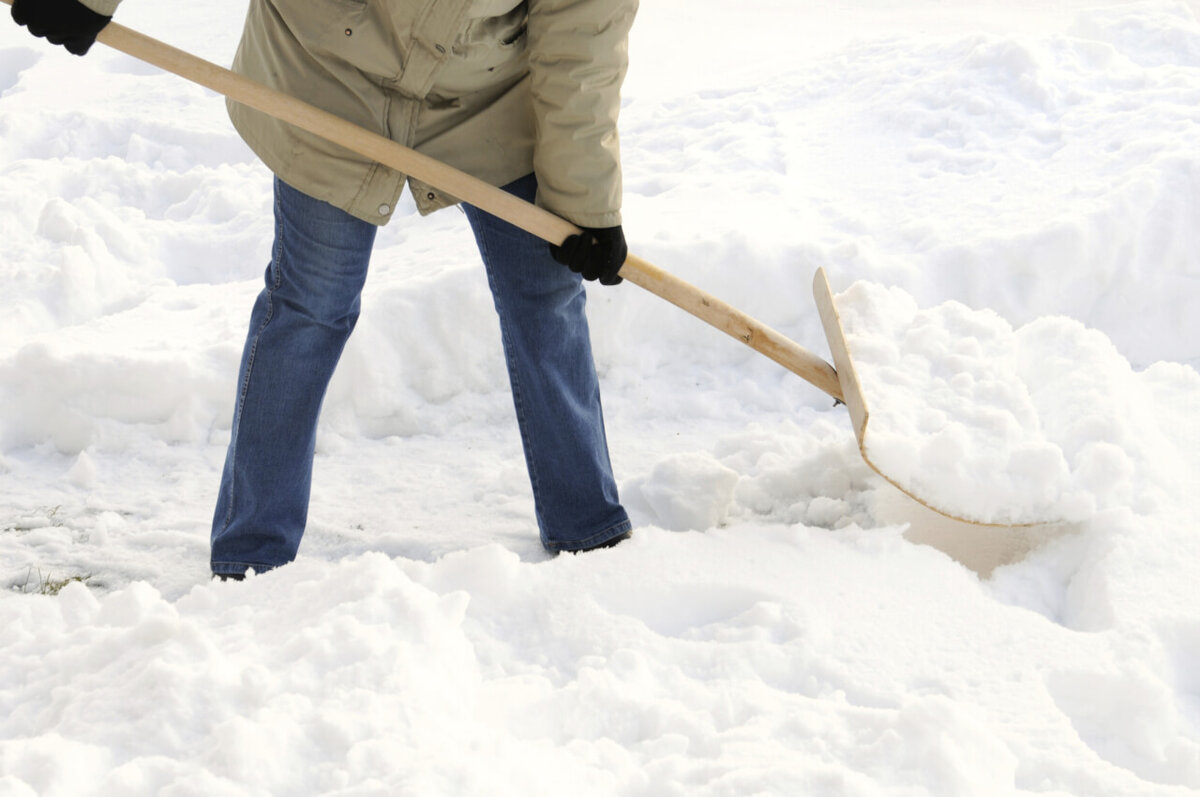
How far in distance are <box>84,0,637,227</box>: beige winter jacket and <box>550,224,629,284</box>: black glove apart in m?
0.03

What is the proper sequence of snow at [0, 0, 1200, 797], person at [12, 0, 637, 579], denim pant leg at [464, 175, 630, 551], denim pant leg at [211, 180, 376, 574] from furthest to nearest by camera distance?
denim pant leg at [464, 175, 630, 551], denim pant leg at [211, 180, 376, 574], person at [12, 0, 637, 579], snow at [0, 0, 1200, 797]

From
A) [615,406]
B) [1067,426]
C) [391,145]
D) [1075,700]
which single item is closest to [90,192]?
[615,406]

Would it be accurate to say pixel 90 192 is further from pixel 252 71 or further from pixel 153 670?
pixel 153 670

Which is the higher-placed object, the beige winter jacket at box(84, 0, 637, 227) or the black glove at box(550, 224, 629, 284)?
the beige winter jacket at box(84, 0, 637, 227)

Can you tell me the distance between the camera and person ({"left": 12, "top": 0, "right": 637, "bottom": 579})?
1797 millimetres

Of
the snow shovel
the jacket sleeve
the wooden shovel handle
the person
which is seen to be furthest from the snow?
the jacket sleeve

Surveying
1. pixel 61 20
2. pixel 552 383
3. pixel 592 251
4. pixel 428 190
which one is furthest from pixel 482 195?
pixel 61 20

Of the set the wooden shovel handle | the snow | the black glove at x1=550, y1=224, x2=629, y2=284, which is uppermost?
the wooden shovel handle

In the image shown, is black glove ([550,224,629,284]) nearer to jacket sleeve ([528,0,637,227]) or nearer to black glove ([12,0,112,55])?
jacket sleeve ([528,0,637,227])

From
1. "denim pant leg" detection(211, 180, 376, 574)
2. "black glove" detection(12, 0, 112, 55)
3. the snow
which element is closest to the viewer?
the snow

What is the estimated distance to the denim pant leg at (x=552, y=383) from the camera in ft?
6.83

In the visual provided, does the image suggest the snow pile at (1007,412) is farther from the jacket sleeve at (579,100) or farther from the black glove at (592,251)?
the jacket sleeve at (579,100)

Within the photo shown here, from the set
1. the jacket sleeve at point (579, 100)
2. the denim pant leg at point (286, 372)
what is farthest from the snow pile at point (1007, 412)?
the denim pant leg at point (286, 372)

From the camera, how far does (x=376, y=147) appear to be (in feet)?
6.03
